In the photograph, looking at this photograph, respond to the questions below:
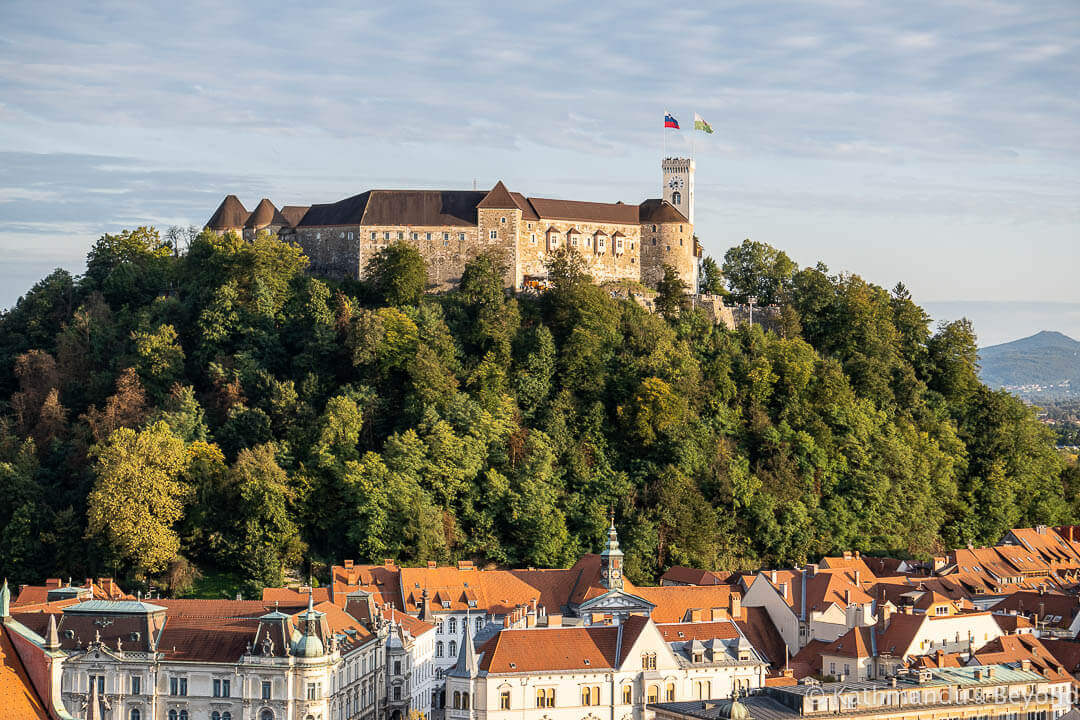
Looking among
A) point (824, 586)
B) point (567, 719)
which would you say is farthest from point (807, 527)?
point (567, 719)

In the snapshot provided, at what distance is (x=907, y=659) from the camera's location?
65.1 m

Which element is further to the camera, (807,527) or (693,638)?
→ (807,527)

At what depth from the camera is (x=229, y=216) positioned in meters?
102

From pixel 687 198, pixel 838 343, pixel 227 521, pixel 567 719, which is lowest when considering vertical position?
pixel 567 719

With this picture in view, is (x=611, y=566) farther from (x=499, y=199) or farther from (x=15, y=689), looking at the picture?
(x=15, y=689)

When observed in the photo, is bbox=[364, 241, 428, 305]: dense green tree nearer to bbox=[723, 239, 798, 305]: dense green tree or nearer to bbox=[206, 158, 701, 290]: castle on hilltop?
bbox=[206, 158, 701, 290]: castle on hilltop

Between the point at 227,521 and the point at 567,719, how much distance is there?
88.5 ft

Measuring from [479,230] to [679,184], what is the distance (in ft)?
61.2

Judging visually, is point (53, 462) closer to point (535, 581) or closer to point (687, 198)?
point (535, 581)

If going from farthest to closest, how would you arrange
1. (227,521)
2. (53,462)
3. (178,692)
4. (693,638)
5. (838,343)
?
(838,343)
(53,462)
(227,521)
(693,638)
(178,692)

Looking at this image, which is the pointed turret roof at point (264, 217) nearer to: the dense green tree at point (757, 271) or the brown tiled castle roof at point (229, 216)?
the brown tiled castle roof at point (229, 216)

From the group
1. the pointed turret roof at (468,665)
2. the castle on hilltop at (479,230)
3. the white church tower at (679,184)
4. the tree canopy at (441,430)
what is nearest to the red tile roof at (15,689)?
the pointed turret roof at (468,665)

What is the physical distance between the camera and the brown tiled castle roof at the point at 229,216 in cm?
10131

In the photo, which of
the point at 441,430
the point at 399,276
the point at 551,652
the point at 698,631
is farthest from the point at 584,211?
the point at 551,652
